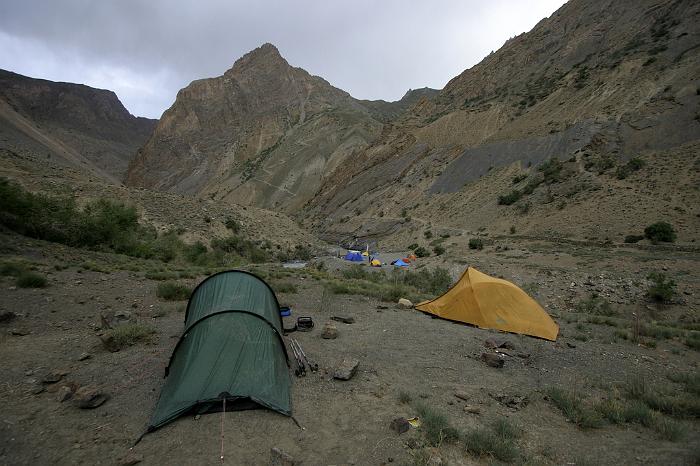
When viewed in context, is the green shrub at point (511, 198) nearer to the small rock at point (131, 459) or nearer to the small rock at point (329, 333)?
the small rock at point (329, 333)

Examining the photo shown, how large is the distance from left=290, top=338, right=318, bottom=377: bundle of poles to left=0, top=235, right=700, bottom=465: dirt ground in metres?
0.18

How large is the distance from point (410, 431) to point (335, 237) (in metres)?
44.4

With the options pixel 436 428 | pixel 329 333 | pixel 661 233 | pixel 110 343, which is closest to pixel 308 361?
pixel 329 333

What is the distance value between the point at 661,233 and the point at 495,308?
666 inches

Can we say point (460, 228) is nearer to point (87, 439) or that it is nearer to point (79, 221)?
point (79, 221)

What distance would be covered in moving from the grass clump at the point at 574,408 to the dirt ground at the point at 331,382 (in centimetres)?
11

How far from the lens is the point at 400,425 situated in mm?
4887

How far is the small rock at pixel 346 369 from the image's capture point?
635cm

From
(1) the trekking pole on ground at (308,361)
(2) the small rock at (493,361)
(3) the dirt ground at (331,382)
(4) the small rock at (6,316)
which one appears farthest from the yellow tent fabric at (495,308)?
(4) the small rock at (6,316)

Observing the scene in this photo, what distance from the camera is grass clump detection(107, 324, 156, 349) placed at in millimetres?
7188

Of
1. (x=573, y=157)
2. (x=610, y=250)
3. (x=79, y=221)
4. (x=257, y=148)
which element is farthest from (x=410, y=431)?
(x=257, y=148)

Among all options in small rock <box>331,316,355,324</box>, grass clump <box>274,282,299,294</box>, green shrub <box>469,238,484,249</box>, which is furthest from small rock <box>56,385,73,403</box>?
green shrub <box>469,238,484,249</box>

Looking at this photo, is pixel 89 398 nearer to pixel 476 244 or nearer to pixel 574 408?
pixel 574 408

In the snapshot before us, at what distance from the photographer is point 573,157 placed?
1336 inches
